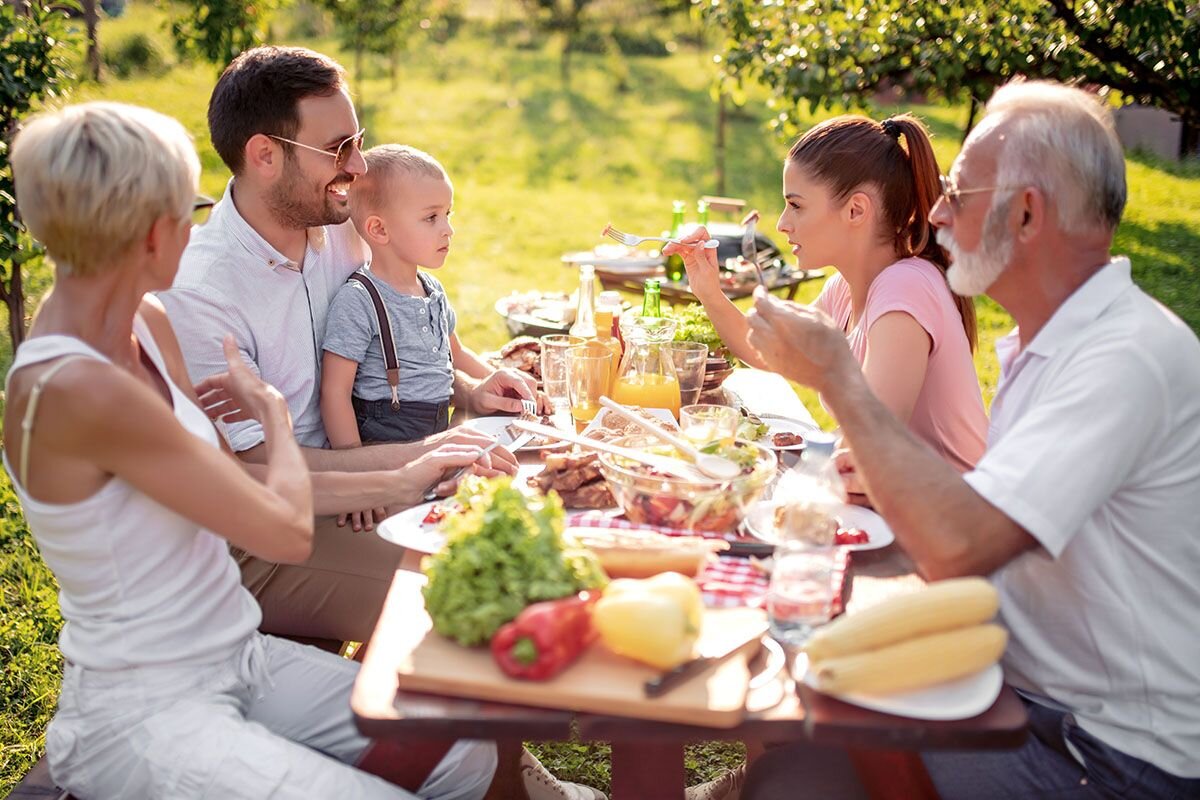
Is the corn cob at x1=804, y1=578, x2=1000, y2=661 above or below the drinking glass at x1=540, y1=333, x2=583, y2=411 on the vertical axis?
above

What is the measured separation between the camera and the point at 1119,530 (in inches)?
85.4

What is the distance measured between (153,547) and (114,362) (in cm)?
39

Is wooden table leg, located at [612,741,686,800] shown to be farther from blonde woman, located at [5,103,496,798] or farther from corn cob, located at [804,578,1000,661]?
corn cob, located at [804,578,1000,661]

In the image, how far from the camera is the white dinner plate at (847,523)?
240 cm

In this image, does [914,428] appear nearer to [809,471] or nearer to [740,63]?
[809,471]

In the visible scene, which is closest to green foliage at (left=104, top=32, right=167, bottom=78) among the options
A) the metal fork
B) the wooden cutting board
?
the metal fork

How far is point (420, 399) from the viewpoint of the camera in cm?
354

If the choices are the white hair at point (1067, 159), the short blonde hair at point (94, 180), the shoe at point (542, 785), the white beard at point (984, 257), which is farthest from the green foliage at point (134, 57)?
the white hair at point (1067, 159)

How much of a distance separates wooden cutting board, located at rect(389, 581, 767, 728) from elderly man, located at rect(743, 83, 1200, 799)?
523 mm

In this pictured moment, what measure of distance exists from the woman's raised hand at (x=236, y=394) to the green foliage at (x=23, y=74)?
3.16 metres

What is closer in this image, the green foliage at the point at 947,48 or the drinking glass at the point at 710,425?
the drinking glass at the point at 710,425

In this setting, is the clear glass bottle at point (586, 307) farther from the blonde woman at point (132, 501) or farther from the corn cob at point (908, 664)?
the corn cob at point (908, 664)

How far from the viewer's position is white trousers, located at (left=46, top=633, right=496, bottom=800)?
210 cm

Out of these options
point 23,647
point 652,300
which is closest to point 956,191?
point 652,300
